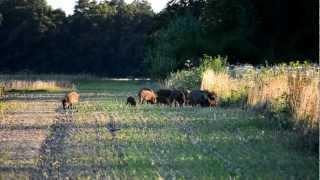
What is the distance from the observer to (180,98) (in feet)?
86.9

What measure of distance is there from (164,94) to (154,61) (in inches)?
1529

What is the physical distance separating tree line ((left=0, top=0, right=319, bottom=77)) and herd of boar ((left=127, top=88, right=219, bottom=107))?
21441 mm

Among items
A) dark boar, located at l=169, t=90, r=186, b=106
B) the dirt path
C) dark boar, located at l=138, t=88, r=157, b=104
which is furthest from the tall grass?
the dirt path

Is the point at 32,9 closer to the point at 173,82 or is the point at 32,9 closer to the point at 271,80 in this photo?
the point at 173,82

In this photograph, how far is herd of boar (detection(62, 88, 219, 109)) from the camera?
84.1 ft

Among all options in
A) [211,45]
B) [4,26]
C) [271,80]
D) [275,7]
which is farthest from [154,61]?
[271,80]

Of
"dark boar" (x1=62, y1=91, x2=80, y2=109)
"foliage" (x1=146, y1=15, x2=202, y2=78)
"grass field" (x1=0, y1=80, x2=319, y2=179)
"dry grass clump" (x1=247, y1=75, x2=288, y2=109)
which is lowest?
"grass field" (x1=0, y1=80, x2=319, y2=179)

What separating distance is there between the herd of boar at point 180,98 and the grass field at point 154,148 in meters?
4.25

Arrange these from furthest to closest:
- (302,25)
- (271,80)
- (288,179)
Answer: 1. (302,25)
2. (271,80)
3. (288,179)

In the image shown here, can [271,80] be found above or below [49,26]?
below

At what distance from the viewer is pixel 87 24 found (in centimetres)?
10619

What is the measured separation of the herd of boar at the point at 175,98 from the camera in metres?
25.6

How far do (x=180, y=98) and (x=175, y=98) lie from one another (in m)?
0.28

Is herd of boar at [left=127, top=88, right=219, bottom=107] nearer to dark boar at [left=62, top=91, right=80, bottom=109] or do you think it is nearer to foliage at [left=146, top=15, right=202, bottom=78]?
dark boar at [left=62, top=91, right=80, bottom=109]
